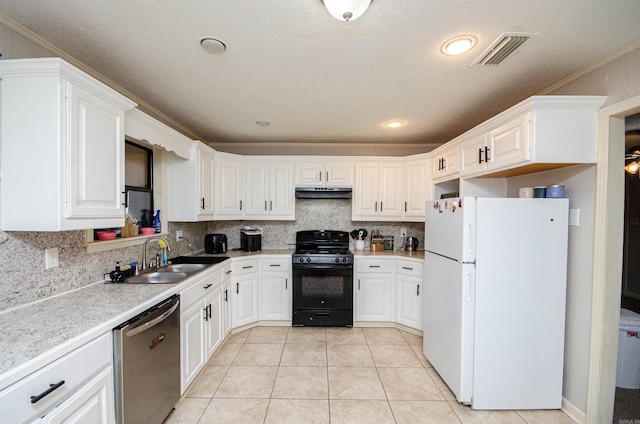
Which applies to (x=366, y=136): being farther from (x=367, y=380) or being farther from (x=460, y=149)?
(x=367, y=380)

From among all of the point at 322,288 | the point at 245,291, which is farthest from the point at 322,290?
the point at 245,291

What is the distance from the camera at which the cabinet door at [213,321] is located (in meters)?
2.41

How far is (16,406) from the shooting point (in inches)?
34.6

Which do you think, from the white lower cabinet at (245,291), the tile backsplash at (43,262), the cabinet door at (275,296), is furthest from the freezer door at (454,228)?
the tile backsplash at (43,262)

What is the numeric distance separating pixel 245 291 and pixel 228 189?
1.32m

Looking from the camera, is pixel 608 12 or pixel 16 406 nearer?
pixel 16 406

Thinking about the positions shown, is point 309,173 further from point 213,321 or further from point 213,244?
point 213,321

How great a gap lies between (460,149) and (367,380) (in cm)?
236

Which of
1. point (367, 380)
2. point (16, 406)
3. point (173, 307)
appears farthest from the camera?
point (367, 380)

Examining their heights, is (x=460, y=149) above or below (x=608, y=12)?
below

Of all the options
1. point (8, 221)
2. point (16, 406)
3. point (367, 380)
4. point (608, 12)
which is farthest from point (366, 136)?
point (16, 406)

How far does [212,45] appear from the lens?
Answer: 1584mm

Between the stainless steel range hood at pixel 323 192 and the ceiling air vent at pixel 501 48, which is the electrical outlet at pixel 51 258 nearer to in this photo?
the stainless steel range hood at pixel 323 192

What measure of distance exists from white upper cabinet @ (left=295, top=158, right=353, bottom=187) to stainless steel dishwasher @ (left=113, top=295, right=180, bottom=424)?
2197 millimetres
